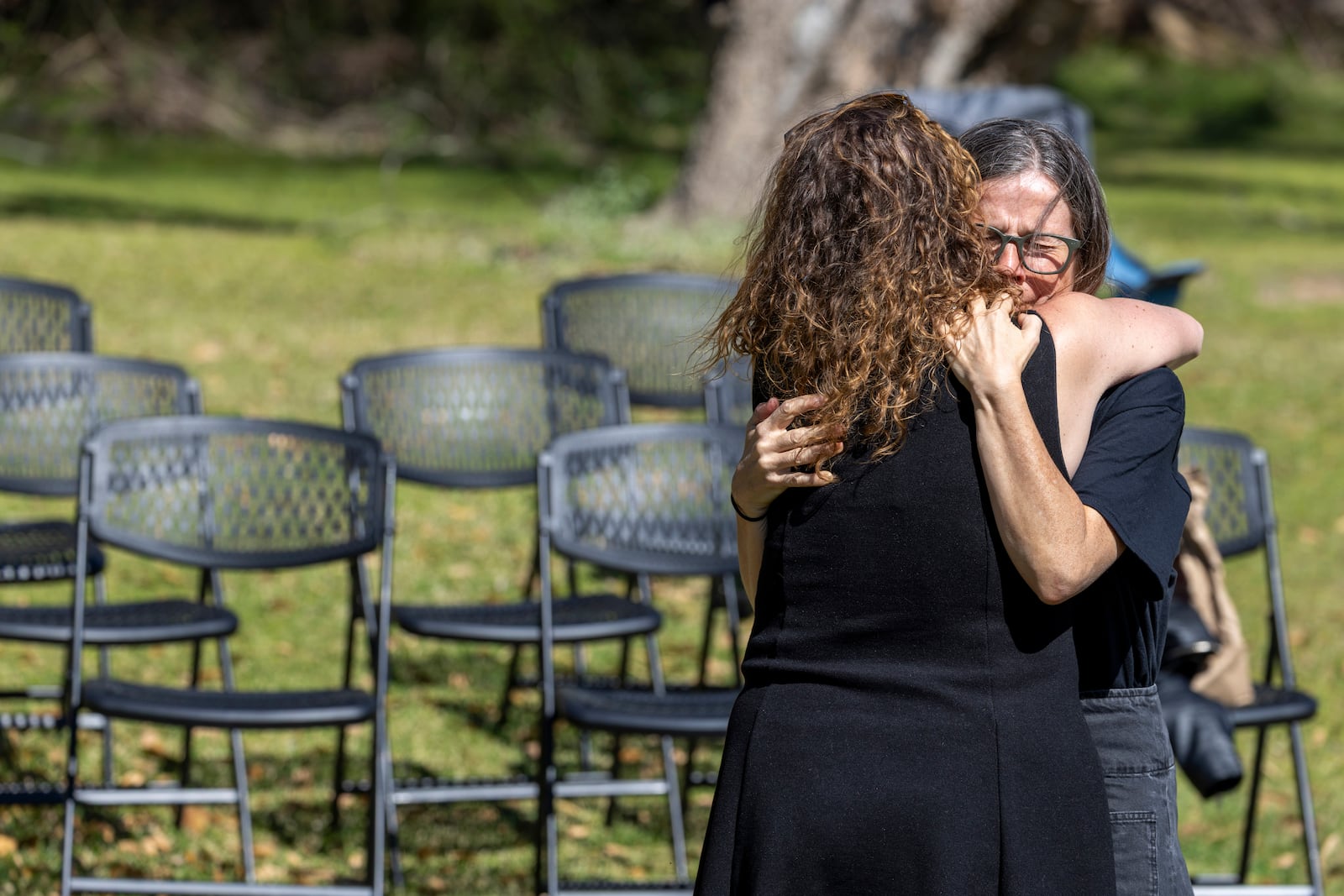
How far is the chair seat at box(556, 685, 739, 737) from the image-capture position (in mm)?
3859

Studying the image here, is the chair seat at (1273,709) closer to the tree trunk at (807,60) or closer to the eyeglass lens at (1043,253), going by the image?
the eyeglass lens at (1043,253)

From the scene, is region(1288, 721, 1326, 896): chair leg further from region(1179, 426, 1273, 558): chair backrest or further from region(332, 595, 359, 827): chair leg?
region(332, 595, 359, 827): chair leg

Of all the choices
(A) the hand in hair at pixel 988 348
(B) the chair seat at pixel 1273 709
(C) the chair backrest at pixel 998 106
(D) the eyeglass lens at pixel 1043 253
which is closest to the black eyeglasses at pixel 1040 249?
(D) the eyeglass lens at pixel 1043 253

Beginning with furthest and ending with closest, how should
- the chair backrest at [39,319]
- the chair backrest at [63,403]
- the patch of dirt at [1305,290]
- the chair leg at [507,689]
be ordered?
the patch of dirt at [1305,290]
the chair backrest at [39,319]
the chair leg at [507,689]
the chair backrest at [63,403]

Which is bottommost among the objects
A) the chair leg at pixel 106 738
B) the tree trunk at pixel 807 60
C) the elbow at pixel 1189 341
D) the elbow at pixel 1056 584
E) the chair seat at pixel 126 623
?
the chair leg at pixel 106 738

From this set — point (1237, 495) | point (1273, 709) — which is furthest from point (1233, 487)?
point (1273, 709)

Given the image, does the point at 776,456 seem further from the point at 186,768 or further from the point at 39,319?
the point at 39,319

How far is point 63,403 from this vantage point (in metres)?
5.01

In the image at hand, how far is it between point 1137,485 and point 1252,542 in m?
2.62

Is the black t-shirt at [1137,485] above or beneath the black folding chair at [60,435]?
beneath

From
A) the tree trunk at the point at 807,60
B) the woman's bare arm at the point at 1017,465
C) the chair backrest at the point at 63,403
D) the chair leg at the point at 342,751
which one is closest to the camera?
the woman's bare arm at the point at 1017,465

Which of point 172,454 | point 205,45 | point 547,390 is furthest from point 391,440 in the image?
point 205,45

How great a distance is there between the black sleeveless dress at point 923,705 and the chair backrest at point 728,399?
3.29 m

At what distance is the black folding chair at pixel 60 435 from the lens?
4.70 metres
